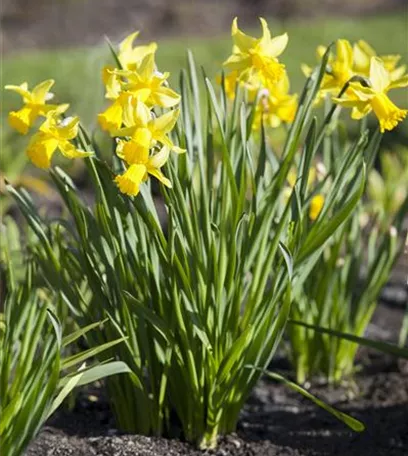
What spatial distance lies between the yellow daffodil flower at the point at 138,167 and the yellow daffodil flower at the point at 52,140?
15 cm

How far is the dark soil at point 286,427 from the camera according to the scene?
89.1 inches

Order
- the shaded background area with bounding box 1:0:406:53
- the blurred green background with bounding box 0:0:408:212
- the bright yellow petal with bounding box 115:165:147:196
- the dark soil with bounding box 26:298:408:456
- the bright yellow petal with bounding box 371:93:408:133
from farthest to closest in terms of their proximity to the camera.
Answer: the shaded background area with bounding box 1:0:406:53, the blurred green background with bounding box 0:0:408:212, the dark soil with bounding box 26:298:408:456, the bright yellow petal with bounding box 371:93:408:133, the bright yellow petal with bounding box 115:165:147:196

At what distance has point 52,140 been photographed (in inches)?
80.7

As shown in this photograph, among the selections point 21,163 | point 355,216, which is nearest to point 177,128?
point 355,216

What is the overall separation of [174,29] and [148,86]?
24.0 ft

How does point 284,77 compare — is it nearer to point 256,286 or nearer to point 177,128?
point 177,128

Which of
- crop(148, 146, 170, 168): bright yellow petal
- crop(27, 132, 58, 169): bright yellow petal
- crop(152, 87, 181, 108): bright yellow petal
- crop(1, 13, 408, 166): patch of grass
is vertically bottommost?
crop(1, 13, 408, 166): patch of grass

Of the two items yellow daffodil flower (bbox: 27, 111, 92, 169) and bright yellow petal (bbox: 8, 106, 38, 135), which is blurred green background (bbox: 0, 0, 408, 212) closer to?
bright yellow petal (bbox: 8, 106, 38, 135)

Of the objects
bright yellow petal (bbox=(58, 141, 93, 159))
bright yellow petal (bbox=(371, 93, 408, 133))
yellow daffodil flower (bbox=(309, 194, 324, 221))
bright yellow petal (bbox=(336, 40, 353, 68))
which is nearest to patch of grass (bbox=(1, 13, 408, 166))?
yellow daffodil flower (bbox=(309, 194, 324, 221))

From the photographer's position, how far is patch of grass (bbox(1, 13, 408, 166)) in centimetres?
530

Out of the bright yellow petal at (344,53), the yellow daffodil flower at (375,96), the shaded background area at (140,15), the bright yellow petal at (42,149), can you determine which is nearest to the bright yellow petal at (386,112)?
the yellow daffodil flower at (375,96)

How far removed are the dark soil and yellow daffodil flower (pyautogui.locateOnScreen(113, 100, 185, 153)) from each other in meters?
0.74

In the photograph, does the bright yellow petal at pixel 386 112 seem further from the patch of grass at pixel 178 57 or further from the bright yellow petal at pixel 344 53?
the patch of grass at pixel 178 57

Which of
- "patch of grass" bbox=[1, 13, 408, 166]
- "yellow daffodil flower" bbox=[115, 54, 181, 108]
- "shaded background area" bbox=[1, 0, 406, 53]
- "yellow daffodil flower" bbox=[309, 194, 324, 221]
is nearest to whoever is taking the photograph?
"yellow daffodil flower" bbox=[115, 54, 181, 108]
